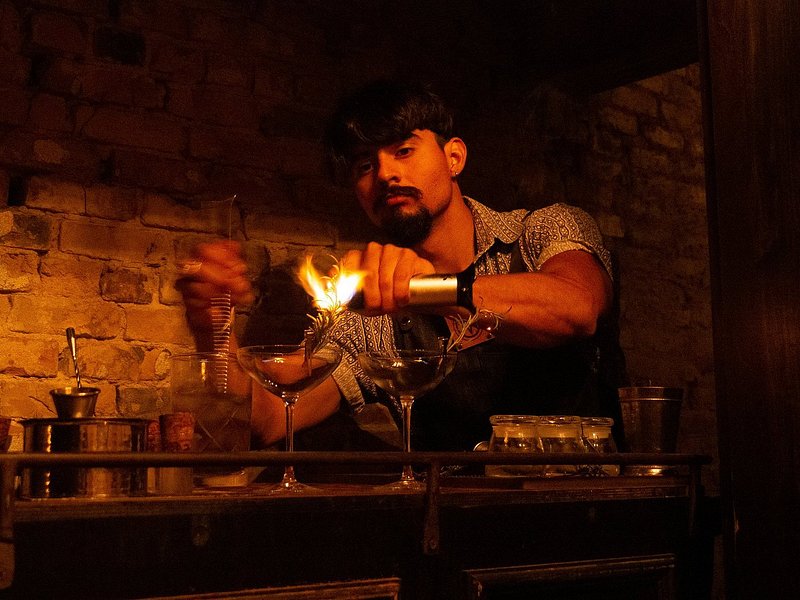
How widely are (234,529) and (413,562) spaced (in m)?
0.25

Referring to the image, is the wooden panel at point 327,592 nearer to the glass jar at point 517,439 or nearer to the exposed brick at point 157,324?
the glass jar at point 517,439

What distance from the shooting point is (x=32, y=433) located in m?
1.05

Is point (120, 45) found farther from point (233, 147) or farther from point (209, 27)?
point (233, 147)

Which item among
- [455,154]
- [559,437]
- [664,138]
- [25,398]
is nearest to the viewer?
[559,437]

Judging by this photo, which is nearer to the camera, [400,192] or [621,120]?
[400,192]

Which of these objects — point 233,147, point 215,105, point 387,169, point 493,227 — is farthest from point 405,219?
point 215,105

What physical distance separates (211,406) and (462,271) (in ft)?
4.13

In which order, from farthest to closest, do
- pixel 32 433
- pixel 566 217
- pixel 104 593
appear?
pixel 566 217 → pixel 32 433 → pixel 104 593

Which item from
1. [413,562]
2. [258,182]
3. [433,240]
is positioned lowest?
[413,562]

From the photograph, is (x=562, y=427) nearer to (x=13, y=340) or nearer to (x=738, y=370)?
(x=738, y=370)

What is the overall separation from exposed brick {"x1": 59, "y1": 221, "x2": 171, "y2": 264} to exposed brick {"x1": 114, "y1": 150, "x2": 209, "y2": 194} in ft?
0.44

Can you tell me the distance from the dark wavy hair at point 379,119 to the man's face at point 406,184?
3 cm

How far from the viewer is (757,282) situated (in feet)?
4.35

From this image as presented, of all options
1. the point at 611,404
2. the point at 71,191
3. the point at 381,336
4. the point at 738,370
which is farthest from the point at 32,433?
the point at 611,404
